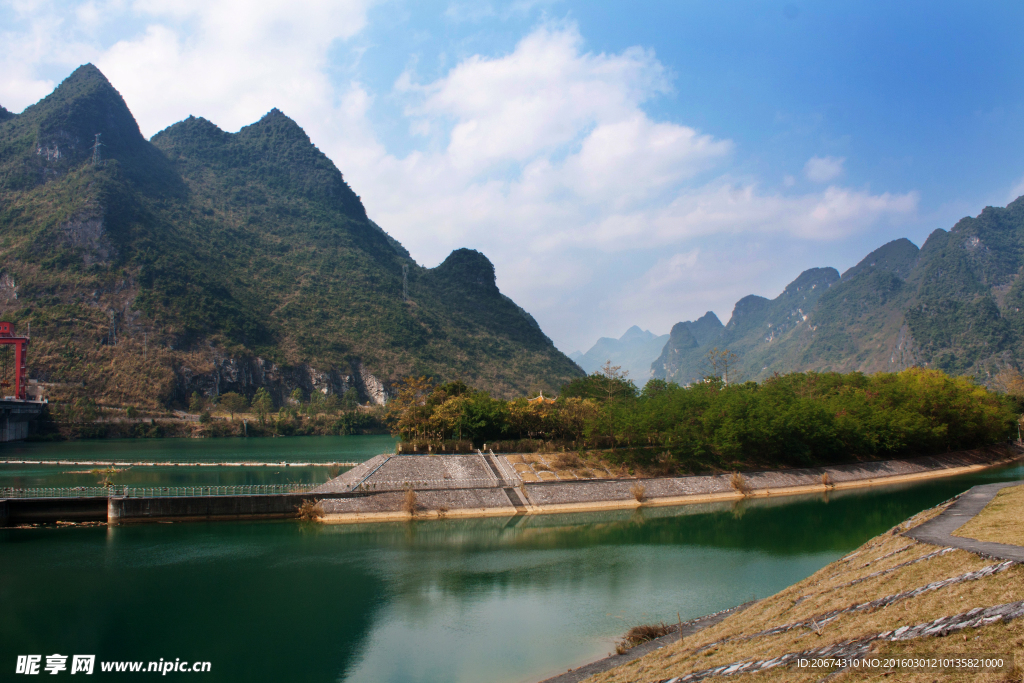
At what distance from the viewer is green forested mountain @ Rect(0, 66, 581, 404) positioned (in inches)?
4665

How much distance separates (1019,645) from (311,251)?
650 ft

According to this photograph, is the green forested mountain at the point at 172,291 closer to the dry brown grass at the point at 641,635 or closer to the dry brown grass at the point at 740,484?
the dry brown grass at the point at 740,484

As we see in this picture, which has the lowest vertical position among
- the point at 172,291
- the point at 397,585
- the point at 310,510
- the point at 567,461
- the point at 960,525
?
the point at 397,585

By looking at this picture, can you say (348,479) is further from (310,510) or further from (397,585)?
(397,585)

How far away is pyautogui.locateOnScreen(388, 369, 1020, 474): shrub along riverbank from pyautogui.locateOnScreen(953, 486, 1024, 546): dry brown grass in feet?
84.5

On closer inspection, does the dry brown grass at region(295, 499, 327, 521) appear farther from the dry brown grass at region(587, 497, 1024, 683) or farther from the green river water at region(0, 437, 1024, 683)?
the dry brown grass at region(587, 497, 1024, 683)

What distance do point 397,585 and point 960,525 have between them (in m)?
22.0

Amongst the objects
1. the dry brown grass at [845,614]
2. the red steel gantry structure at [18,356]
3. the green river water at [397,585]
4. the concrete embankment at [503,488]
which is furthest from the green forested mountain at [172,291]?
the dry brown grass at [845,614]

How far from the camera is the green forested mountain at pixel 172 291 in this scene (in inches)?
4665

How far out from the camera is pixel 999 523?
20.0 m

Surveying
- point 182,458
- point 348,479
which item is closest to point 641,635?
point 348,479

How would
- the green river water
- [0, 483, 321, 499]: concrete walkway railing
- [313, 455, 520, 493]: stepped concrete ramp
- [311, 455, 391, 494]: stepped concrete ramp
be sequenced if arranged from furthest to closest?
[313, 455, 520, 493]: stepped concrete ramp, [311, 455, 391, 494]: stepped concrete ramp, [0, 483, 321, 499]: concrete walkway railing, the green river water

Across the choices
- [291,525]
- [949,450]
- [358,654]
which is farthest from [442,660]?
[949,450]

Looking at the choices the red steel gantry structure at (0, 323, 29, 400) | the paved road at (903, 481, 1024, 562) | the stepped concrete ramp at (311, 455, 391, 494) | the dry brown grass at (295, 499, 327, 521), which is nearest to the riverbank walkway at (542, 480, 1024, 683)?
the paved road at (903, 481, 1024, 562)
